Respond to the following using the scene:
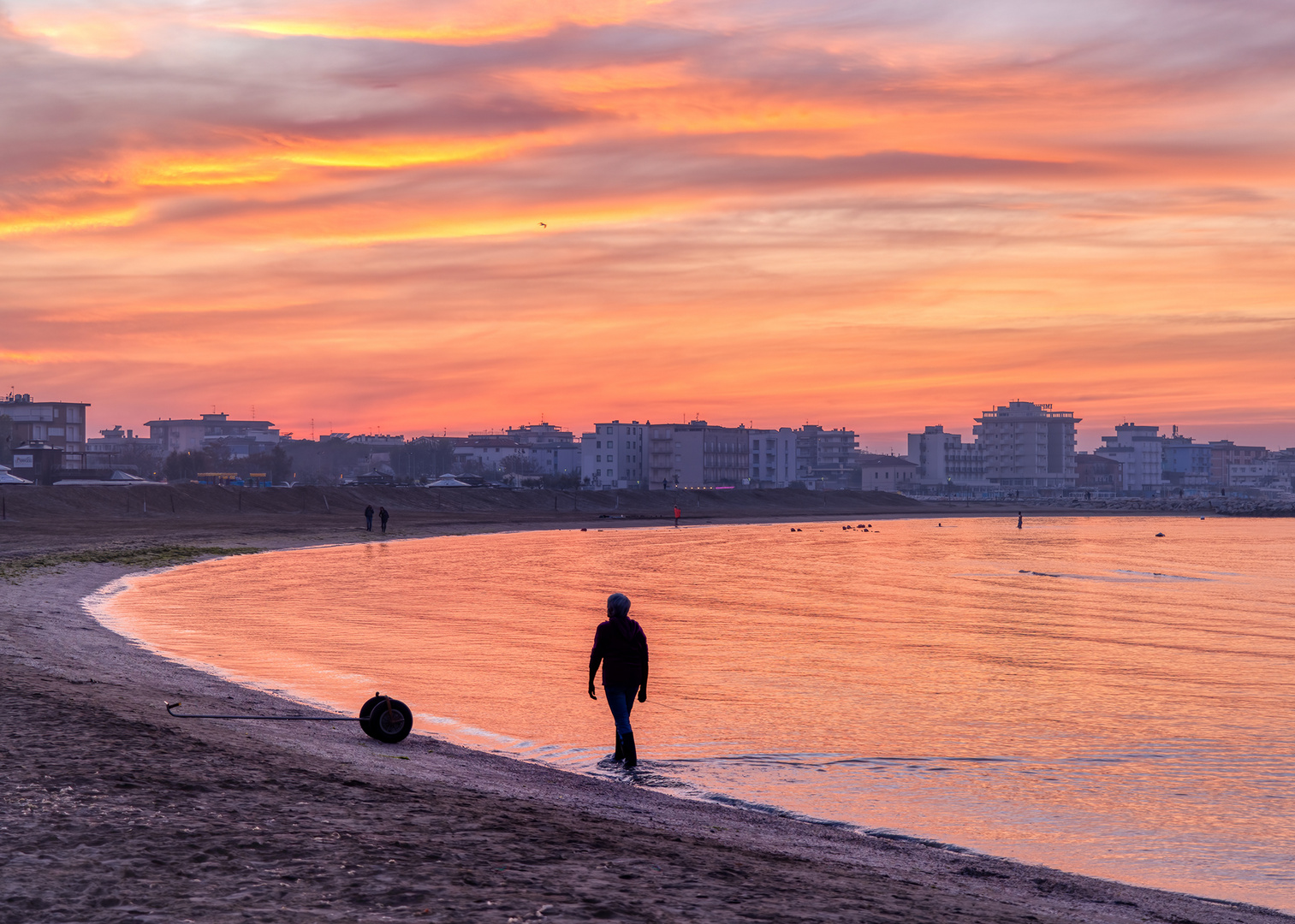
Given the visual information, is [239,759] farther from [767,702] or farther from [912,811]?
[767,702]

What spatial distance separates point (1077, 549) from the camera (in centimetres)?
9200

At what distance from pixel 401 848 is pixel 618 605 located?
5558 mm

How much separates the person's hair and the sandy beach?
207 centimetres

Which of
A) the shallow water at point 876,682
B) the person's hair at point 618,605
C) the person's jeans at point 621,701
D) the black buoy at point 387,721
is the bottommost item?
the shallow water at point 876,682

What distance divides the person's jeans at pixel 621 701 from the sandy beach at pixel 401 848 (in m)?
1.04

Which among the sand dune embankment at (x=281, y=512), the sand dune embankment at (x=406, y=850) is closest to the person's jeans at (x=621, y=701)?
the sand dune embankment at (x=406, y=850)

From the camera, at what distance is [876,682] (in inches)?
980

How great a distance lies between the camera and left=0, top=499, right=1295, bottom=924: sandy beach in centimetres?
830

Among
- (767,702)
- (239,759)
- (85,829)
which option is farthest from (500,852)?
(767,702)

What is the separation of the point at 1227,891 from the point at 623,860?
589 centimetres

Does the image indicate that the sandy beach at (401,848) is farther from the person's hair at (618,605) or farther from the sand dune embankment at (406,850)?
the person's hair at (618,605)

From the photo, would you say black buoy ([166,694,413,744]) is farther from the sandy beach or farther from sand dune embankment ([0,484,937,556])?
sand dune embankment ([0,484,937,556])

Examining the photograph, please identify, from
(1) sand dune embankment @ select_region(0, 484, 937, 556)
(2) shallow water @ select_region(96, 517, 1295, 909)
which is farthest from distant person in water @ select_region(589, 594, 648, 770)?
(1) sand dune embankment @ select_region(0, 484, 937, 556)

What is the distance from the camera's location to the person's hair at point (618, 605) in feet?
48.8
